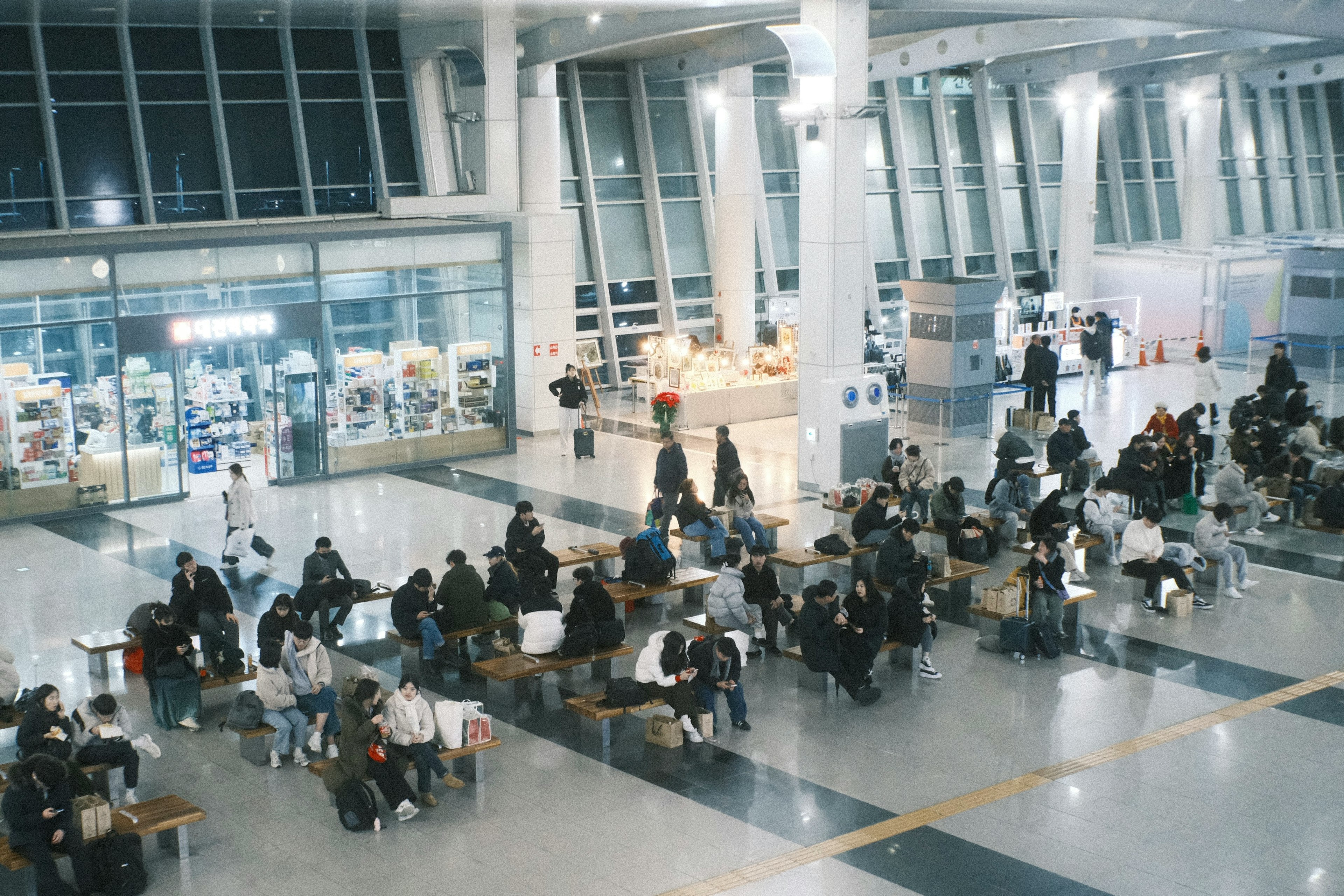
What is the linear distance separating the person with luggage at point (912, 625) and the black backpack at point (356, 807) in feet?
16.4

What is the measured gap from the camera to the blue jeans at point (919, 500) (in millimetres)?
17266

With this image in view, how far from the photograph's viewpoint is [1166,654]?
1344 cm

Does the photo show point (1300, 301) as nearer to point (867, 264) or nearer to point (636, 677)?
point (867, 264)

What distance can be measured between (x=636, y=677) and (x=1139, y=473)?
9329 millimetres

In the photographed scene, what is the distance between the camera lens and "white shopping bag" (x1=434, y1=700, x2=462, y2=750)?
1038 centimetres

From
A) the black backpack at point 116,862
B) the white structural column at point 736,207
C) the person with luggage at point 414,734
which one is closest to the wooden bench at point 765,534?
the person with luggage at point 414,734

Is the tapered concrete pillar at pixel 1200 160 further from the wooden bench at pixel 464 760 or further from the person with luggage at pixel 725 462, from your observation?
the wooden bench at pixel 464 760

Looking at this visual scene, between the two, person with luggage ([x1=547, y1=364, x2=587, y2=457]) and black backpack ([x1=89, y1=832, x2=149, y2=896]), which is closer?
black backpack ([x1=89, y1=832, x2=149, y2=896])

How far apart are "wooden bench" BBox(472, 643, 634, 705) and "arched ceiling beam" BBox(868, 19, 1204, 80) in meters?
17.8

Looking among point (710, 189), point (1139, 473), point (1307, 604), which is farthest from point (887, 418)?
point (710, 189)

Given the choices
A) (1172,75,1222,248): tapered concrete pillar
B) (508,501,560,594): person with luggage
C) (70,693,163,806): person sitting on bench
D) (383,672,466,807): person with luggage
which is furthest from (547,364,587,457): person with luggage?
(1172,75,1222,248): tapered concrete pillar

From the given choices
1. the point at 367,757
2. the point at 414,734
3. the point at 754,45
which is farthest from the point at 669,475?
the point at 754,45

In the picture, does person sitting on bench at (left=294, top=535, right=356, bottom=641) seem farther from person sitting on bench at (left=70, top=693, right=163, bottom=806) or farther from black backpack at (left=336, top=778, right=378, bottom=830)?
black backpack at (left=336, top=778, right=378, bottom=830)

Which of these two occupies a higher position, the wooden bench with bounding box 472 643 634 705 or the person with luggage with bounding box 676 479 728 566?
the person with luggage with bounding box 676 479 728 566
